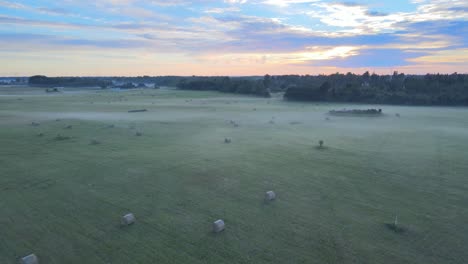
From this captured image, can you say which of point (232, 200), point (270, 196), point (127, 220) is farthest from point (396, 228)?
point (127, 220)

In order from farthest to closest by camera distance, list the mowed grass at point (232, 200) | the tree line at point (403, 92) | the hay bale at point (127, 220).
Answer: the tree line at point (403, 92) < the hay bale at point (127, 220) < the mowed grass at point (232, 200)

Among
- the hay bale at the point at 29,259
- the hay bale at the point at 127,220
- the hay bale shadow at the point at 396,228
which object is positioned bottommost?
the hay bale at the point at 29,259

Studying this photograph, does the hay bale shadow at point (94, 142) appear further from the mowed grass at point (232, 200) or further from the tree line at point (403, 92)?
the tree line at point (403, 92)

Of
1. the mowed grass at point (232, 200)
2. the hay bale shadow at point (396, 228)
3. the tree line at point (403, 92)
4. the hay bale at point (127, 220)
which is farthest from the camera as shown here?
the tree line at point (403, 92)

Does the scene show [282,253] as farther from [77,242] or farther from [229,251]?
[77,242]

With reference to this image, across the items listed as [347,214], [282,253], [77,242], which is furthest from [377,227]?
[77,242]

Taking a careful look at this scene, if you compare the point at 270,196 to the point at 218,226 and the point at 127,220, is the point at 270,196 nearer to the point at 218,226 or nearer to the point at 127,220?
the point at 218,226

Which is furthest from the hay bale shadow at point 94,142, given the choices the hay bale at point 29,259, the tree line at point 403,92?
the tree line at point 403,92

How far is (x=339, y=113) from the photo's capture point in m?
50.0

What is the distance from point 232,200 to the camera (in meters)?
13.5

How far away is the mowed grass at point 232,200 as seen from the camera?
31.9 feet

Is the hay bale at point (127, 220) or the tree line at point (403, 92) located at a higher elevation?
the tree line at point (403, 92)

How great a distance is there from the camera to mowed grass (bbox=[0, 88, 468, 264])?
9.72 m

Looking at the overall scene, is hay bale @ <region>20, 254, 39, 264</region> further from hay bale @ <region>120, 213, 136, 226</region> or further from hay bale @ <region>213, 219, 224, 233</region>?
hay bale @ <region>213, 219, 224, 233</region>
